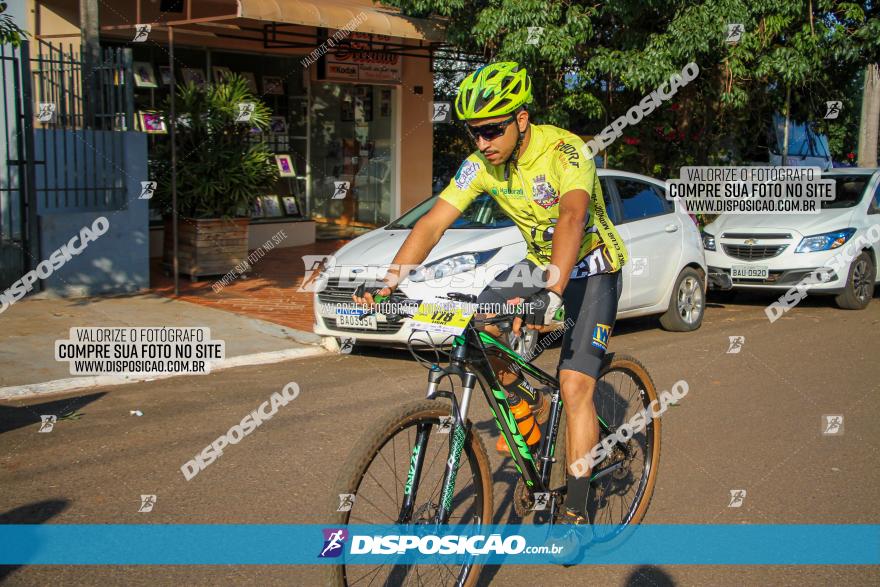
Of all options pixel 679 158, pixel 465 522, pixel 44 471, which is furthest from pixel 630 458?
pixel 679 158

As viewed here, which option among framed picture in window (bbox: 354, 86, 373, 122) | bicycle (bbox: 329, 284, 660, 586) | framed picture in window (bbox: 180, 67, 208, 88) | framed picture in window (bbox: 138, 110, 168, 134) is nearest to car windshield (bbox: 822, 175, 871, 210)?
framed picture in window (bbox: 354, 86, 373, 122)

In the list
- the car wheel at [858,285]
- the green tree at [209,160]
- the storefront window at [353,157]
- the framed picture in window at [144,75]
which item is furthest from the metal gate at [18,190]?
the car wheel at [858,285]

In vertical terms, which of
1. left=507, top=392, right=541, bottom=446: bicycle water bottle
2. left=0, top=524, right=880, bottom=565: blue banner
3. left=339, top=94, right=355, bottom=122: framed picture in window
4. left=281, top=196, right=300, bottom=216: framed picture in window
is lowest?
left=0, top=524, right=880, bottom=565: blue banner

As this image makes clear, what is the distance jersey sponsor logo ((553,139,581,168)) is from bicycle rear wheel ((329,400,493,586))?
1232 millimetres

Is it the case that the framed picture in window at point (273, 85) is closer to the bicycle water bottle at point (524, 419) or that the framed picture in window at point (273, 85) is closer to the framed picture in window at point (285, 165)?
the framed picture in window at point (285, 165)


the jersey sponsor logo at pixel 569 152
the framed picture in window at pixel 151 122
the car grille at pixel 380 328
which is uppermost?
the framed picture in window at pixel 151 122

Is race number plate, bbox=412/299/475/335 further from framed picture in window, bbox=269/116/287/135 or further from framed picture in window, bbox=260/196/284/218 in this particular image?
framed picture in window, bbox=269/116/287/135

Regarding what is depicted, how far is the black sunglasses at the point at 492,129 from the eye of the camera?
4.00 meters

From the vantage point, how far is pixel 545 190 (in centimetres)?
416

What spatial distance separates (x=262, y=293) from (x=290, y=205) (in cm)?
458

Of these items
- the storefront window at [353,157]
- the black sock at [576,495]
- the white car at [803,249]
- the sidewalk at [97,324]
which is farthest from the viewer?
the storefront window at [353,157]

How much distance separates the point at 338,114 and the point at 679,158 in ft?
20.4

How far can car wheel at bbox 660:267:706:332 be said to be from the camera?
A: 10.5m

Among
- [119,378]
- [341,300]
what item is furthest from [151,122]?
[119,378]
